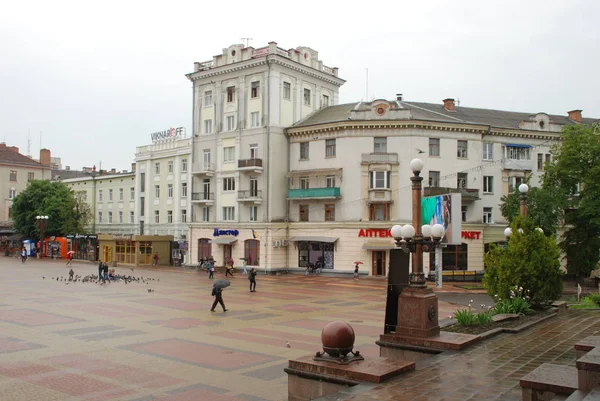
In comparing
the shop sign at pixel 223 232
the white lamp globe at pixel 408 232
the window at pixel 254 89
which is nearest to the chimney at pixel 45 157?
the shop sign at pixel 223 232

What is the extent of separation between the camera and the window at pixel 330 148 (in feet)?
144

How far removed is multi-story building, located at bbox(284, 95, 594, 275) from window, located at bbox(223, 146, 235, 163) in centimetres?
558

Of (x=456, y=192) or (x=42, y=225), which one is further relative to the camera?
(x=42, y=225)

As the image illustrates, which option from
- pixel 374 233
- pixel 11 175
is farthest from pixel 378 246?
pixel 11 175

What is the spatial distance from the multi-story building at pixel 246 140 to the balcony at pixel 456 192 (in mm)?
12139

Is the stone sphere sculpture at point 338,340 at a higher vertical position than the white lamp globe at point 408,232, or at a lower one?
lower

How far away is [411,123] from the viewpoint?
41.6m

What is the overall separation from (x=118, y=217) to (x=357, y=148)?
122 feet

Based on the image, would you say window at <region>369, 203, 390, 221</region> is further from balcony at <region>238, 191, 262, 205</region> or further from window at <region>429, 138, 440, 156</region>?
balcony at <region>238, 191, 262, 205</region>

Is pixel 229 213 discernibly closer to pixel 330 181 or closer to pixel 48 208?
pixel 330 181

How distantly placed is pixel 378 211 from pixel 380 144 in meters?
5.21

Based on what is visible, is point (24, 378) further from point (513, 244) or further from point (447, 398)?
point (513, 244)

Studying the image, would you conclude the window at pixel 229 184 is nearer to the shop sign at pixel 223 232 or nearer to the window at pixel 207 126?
the shop sign at pixel 223 232

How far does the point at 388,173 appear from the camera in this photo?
41969mm
